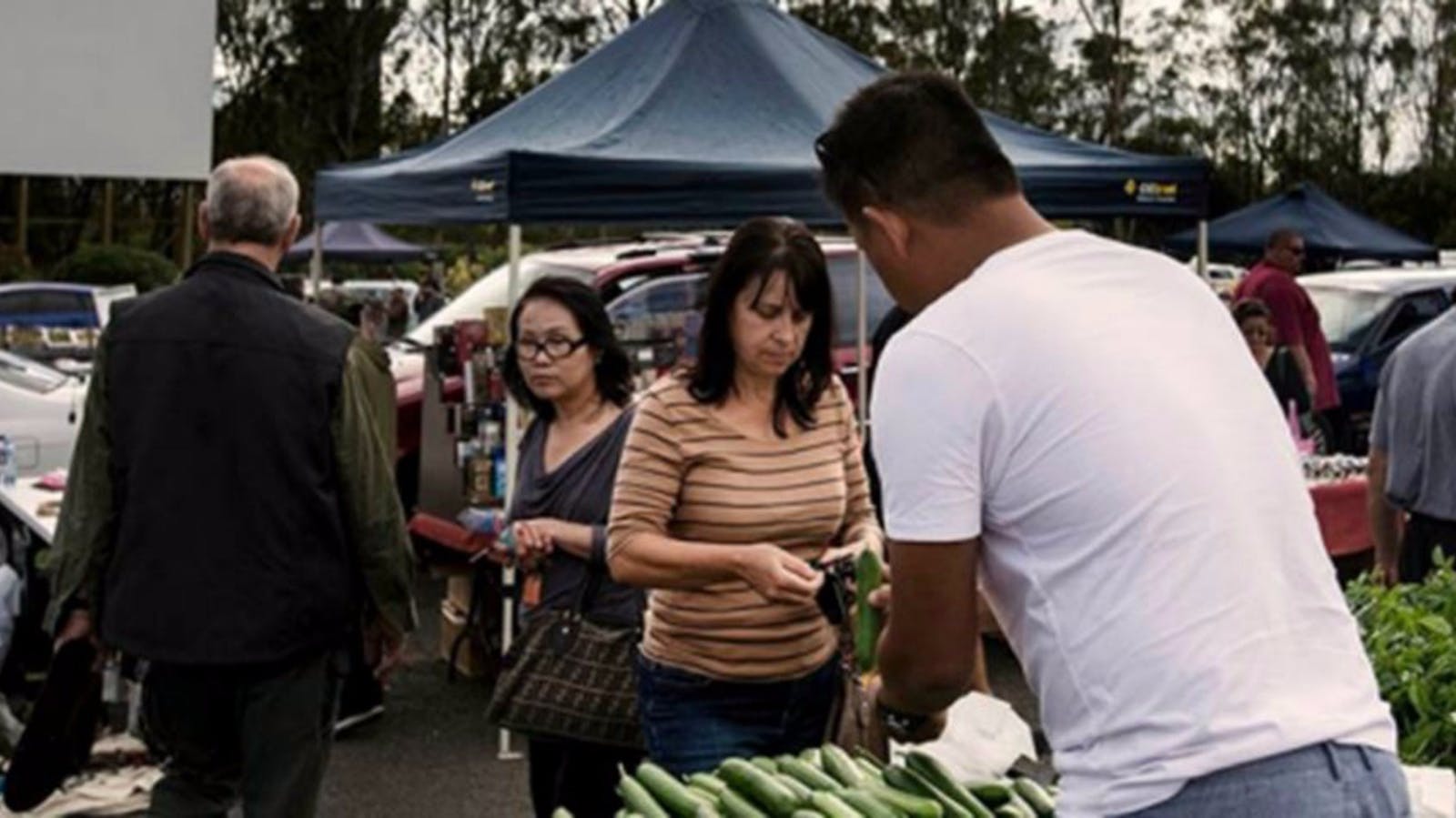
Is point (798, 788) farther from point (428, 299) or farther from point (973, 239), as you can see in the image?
point (428, 299)

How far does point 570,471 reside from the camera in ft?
14.7

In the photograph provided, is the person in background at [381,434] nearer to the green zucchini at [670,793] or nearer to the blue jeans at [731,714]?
the blue jeans at [731,714]

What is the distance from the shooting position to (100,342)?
4336mm

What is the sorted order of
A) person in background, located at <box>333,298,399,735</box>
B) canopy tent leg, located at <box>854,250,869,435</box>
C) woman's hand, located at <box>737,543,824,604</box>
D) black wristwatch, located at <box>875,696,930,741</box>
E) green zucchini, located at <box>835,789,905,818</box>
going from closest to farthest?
black wristwatch, located at <box>875,696,930,741</box> < green zucchini, located at <box>835,789,905,818</box> < woman's hand, located at <box>737,543,824,604</box> < person in background, located at <box>333,298,399,735</box> < canopy tent leg, located at <box>854,250,869,435</box>

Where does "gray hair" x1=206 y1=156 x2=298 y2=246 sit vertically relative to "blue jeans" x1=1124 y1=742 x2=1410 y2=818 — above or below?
above

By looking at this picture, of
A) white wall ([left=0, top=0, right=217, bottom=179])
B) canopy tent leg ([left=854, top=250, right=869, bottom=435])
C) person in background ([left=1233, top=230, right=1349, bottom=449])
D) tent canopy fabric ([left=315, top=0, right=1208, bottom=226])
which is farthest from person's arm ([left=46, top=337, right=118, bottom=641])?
person in background ([left=1233, top=230, right=1349, bottom=449])

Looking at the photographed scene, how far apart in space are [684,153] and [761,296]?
4.08m

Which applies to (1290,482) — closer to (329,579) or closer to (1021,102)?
(329,579)

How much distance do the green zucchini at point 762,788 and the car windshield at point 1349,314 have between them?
48.3ft

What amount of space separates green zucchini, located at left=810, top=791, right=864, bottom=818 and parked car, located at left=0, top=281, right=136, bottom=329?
1923 cm

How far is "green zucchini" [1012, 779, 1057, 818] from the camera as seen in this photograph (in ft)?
9.75

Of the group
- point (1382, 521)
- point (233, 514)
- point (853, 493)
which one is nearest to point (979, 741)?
point (853, 493)

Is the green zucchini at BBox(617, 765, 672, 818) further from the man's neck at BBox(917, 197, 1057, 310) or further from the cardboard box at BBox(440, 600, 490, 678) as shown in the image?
the cardboard box at BBox(440, 600, 490, 678)

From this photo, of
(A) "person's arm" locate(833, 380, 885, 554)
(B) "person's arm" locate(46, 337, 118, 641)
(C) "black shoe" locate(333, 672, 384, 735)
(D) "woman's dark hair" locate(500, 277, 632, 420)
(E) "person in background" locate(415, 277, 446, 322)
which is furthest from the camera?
(E) "person in background" locate(415, 277, 446, 322)
